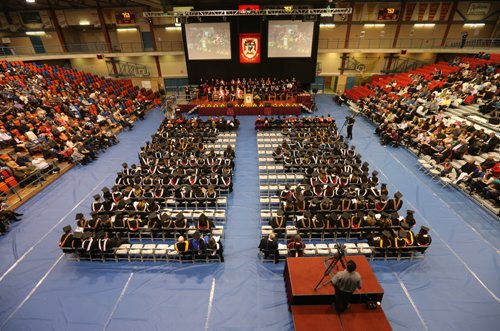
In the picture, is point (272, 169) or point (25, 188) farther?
point (272, 169)

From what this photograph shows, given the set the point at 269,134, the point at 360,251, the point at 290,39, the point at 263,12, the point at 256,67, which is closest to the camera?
the point at 360,251

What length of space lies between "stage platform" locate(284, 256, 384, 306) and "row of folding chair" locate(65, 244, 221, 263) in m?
2.99

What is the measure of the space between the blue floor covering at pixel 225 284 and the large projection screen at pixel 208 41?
19.0m

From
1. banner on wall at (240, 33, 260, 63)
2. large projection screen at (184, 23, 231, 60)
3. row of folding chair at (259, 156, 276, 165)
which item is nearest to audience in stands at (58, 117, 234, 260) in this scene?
row of folding chair at (259, 156, 276, 165)

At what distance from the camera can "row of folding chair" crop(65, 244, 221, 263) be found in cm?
937

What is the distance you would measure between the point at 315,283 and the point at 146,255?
19.1 feet

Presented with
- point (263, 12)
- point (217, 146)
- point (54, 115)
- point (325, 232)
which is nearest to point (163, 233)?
point (325, 232)

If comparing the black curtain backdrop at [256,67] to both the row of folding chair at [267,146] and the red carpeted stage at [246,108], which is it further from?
the row of folding chair at [267,146]

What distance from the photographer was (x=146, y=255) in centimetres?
943

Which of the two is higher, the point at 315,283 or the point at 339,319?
the point at 315,283

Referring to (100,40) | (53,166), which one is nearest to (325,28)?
(100,40)

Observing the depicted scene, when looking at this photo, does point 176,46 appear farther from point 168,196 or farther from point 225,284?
point 225,284

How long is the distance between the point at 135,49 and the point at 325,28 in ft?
69.1

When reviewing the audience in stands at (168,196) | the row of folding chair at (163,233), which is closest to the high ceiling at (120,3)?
the audience in stands at (168,196)
